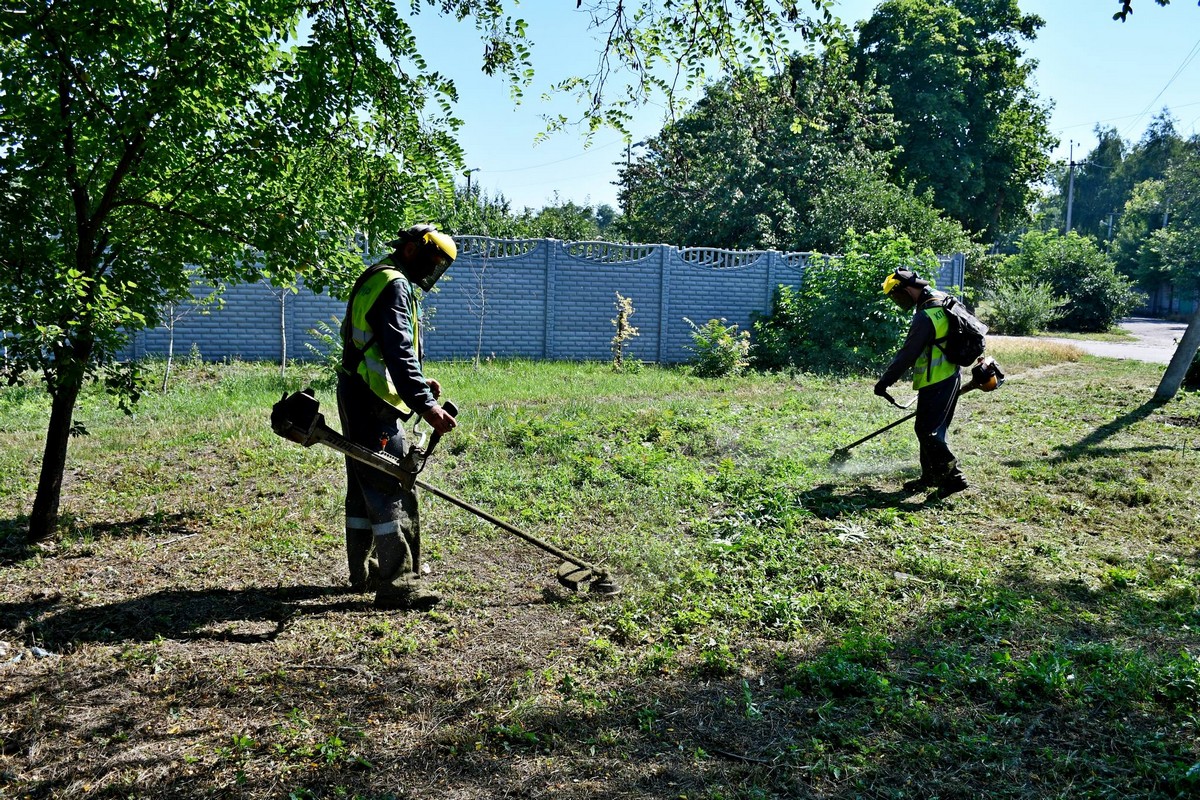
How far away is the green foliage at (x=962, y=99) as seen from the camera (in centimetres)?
3222

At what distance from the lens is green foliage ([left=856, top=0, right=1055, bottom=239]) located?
106ft

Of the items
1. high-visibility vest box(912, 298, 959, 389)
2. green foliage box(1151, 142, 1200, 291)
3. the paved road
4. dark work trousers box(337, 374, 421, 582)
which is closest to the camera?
dark work trousers box(337, 374, 421, 582)

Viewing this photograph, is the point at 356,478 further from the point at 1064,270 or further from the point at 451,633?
the point at 1064,270

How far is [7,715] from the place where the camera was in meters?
3.45

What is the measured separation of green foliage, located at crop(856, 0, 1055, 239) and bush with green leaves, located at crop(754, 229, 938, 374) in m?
18.9

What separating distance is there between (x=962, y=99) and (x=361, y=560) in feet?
110

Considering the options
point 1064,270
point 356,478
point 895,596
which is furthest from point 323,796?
point 1064,270

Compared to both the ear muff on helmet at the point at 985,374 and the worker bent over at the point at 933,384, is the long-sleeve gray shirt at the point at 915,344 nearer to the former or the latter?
the worker bent over at the point at 933,384

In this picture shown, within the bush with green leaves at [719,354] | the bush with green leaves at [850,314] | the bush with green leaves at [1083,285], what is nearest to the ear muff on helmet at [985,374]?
the bush with green leaves at [719,354]

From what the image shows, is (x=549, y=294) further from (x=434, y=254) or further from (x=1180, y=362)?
(x=434, y=254)

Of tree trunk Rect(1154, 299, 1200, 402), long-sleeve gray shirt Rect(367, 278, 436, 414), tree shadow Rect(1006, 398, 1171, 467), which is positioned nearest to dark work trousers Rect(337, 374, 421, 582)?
long-sleeve gray shirt Rect(367, 278, 436, 414)

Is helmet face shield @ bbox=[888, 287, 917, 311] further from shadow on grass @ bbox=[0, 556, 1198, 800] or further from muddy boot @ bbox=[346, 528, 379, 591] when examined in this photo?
muddy boot @ bbox=[346, 528, 379, 591]

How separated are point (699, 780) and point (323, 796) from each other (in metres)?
1.31

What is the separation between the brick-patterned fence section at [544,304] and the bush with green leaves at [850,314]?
58.5 inches
